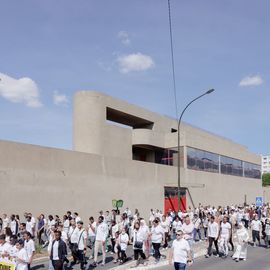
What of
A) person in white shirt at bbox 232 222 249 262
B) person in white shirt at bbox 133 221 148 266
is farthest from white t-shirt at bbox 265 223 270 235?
person in white shirt at bbox 133 221 148 266

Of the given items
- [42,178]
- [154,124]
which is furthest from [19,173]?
[154,124]

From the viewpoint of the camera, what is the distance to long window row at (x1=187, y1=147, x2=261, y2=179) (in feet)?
149

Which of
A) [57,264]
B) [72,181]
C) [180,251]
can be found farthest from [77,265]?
[72,181]

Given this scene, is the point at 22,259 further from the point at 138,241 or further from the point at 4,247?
the point at 138,241

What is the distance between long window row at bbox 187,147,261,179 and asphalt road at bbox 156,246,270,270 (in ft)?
88.8

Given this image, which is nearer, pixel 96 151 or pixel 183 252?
pixel 183 252

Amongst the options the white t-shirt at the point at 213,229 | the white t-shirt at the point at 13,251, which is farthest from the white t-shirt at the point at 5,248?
the white t-shirt at the point at 213,229

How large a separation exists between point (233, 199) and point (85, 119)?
79.9ft

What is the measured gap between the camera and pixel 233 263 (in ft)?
50.9

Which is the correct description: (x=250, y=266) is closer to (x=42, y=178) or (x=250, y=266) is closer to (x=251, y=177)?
(x=42, y=178)

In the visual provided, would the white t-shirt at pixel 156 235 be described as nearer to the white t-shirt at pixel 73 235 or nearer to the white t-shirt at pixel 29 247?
the white t-shirt at pixel 73 235

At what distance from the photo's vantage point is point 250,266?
48.9 feet

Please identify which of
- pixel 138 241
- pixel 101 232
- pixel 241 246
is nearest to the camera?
pixel 138 241

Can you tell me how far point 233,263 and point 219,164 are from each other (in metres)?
36.3
